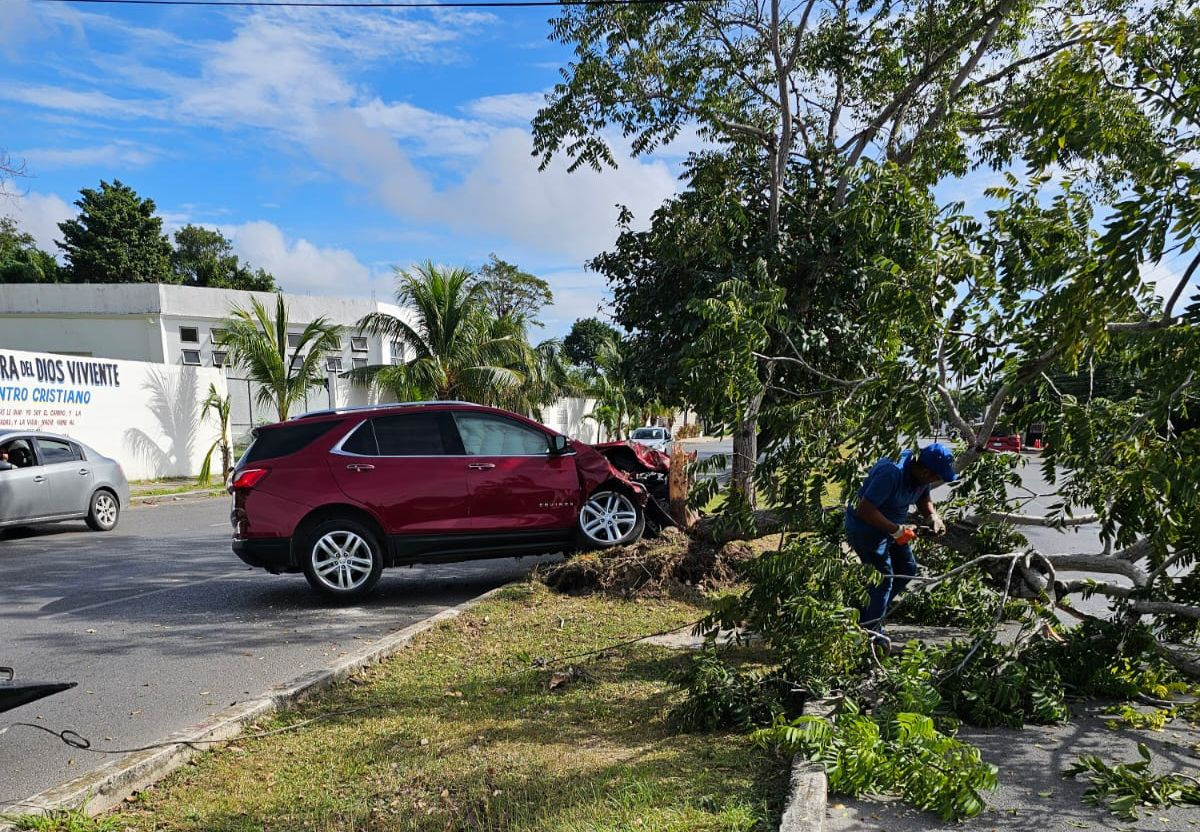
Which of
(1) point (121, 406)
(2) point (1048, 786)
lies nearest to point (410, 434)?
(2) point (1048, 786)

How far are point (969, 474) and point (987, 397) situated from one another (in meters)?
1.74

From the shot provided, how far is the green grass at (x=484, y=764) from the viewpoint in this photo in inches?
→ 145

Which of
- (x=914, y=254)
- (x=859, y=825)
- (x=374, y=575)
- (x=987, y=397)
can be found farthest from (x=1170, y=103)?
(x=374, y=575)

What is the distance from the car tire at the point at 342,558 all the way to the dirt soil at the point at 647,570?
1622mm

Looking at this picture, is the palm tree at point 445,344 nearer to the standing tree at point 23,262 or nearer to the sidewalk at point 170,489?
the sidewalk at point 170,489

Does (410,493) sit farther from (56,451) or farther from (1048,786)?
(56,451)

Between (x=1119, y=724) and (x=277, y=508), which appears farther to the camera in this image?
(x=277, y=508)

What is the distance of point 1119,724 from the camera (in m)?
4.80

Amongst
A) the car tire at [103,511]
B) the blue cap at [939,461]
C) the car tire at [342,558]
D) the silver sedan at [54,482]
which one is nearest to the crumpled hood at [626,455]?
the car tire at [342,558]

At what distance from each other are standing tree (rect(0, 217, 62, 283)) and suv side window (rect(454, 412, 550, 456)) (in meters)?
37.2

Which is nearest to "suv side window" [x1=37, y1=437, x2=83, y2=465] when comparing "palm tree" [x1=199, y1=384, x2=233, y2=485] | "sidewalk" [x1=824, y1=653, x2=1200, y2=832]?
"palm tree" [x1=199, y1=384, x2=233, y2=485]

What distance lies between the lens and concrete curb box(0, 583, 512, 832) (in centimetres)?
381

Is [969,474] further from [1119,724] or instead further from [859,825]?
[859,825]

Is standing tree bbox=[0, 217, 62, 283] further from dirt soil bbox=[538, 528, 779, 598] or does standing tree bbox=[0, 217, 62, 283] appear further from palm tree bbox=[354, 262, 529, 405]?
dirt soil bbox=[538, 528, 779, 598]
